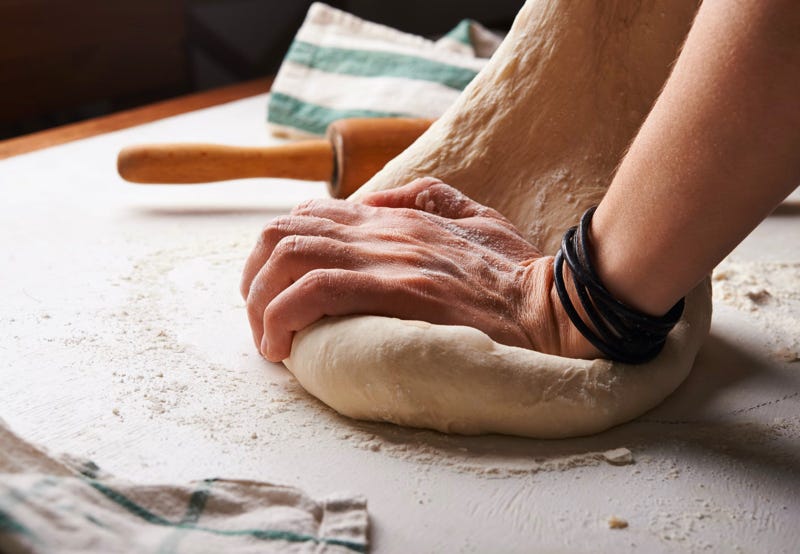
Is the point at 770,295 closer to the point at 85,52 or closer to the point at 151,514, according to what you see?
the point at 151,514

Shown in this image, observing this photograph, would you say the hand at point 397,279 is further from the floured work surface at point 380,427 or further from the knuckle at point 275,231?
the floured work surface at point 380,427

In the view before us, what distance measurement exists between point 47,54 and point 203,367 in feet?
6.71

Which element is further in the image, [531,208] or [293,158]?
[293,158]

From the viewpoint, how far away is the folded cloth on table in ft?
1.98

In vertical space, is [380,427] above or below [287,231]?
below

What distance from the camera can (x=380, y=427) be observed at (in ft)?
2.90

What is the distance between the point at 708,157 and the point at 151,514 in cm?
55

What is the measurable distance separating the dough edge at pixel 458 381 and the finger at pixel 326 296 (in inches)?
0.6

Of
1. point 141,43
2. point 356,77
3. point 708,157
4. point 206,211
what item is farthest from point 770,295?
point 141,43

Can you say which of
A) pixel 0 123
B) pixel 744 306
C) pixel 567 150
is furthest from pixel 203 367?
pixel 0 123

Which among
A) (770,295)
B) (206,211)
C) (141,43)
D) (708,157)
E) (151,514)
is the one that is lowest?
(141,43)

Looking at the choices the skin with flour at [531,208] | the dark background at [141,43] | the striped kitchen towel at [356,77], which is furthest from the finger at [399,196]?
the dark background at [141,43]

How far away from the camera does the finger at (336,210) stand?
1023mm

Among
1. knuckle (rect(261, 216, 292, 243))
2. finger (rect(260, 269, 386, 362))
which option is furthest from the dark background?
finger (rect(260, 269, 386, 362))
